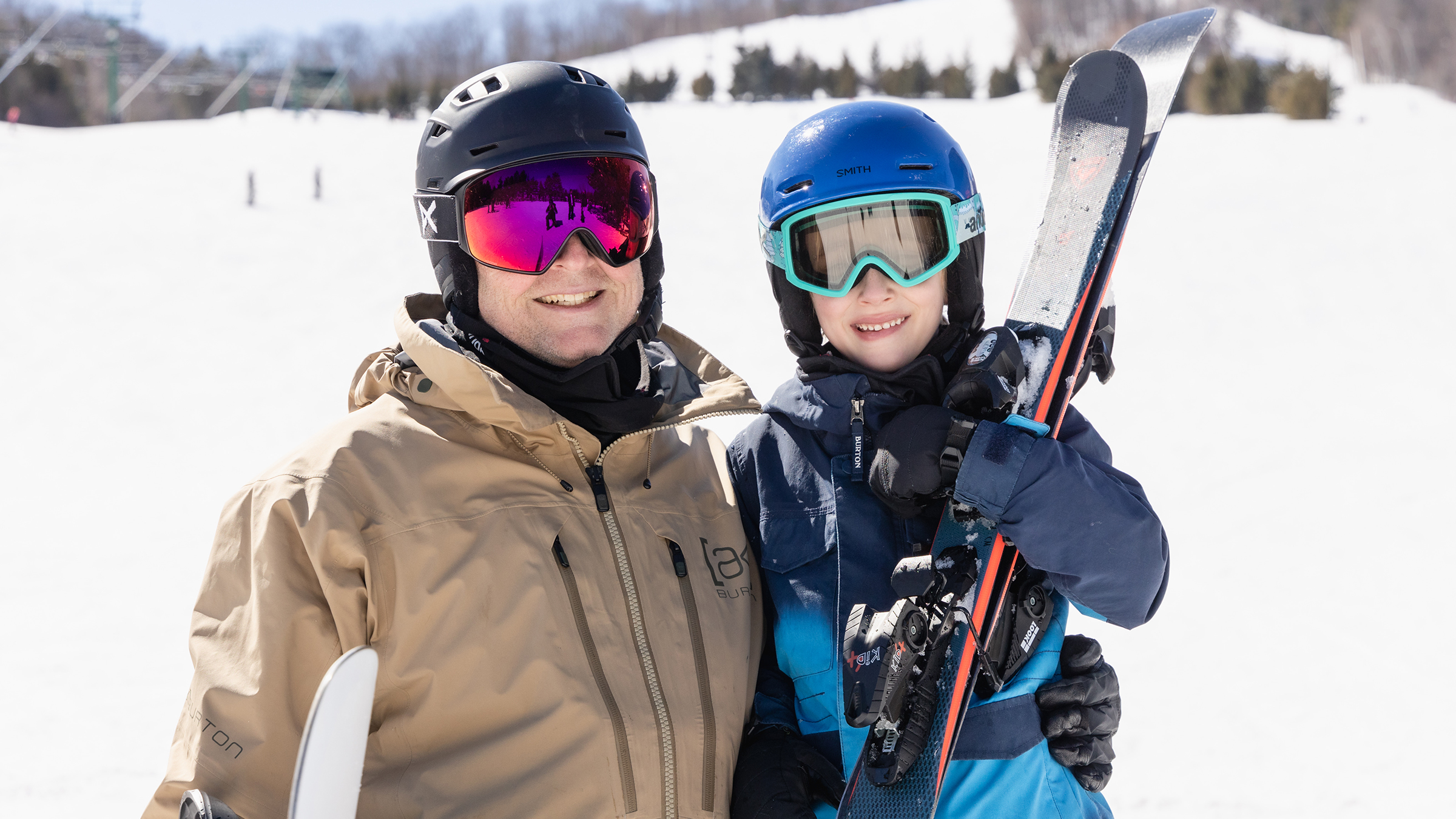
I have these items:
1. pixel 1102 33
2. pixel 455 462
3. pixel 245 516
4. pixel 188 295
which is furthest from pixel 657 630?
pixel 1102 33

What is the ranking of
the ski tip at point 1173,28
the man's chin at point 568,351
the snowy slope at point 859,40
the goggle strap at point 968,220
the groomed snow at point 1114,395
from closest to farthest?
the man's chin at point 568,351, the goggle strap at point 968,220, the ski tip at point 1173,28, the groomed snow at point 1114,395, the snowy slope at point 859,40

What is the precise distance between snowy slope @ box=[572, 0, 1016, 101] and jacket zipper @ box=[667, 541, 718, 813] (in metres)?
43.1

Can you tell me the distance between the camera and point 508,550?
1.90 m

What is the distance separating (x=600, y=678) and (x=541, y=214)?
1.01 m

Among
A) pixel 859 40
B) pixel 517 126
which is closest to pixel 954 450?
pixel 517 126

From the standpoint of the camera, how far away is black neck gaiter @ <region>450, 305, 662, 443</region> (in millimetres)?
A: 2135

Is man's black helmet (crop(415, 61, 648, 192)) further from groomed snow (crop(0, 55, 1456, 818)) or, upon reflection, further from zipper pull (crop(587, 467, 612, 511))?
groomed snow (crop(0, 55, 1456, 818))

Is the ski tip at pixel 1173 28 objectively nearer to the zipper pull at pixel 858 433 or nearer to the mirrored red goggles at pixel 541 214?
the zipper pull at pixel 858 433

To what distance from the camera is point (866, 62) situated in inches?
1892

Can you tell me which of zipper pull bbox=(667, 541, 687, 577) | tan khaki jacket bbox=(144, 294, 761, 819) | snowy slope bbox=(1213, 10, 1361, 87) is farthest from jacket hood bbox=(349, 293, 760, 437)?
snowy slope bbox=(1213, 10, 1361, 87)

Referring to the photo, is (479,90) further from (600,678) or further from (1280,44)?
(1280,44)

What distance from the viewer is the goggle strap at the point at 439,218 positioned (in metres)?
2.32

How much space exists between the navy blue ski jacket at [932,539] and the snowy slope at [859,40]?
42.8 meters

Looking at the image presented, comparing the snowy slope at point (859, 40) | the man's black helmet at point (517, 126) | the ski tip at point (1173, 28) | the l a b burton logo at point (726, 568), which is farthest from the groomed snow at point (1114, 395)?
the snowy slope at point (859, 40)
